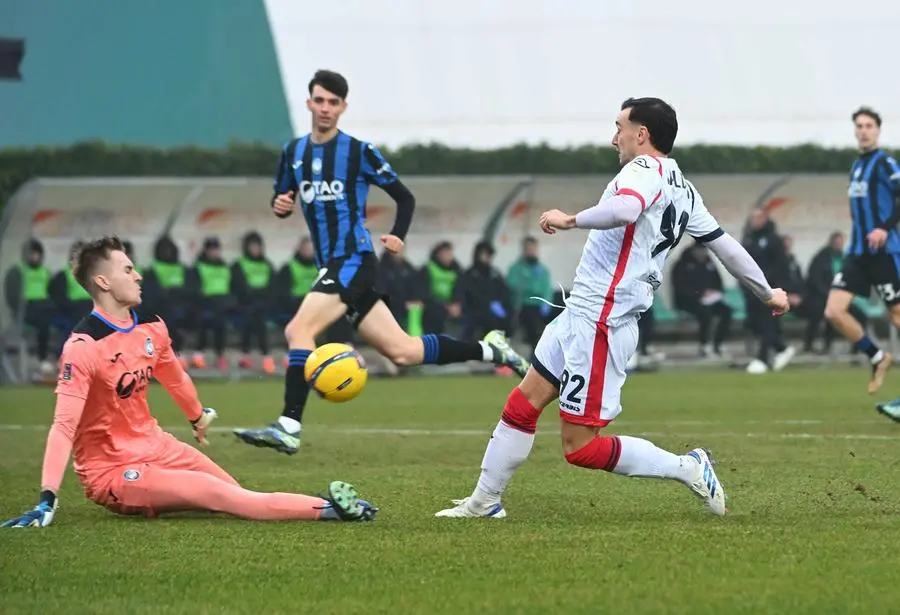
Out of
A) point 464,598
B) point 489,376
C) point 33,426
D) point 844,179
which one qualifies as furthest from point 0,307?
point 464,598

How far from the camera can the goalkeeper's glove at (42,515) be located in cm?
678

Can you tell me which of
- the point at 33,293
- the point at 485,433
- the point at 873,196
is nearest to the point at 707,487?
the point at 485,433

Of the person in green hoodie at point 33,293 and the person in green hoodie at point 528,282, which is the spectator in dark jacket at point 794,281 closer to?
the person in green hoodie at point 528,282

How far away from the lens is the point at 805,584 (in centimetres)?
543

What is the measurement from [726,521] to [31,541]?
291 centimetres

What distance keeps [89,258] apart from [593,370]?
7.48ft

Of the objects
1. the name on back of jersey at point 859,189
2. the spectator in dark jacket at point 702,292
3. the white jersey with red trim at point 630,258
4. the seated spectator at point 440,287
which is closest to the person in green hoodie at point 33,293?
the seated spectator at point 440,287

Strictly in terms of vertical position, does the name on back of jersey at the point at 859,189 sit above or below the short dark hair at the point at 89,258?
above

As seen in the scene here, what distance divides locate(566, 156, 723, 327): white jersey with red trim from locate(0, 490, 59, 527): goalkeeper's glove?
7.72ft

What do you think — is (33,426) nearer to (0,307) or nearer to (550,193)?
(0,307)

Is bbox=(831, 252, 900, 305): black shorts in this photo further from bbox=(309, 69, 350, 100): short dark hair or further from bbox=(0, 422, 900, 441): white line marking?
bbox=(309, 69, 350, 100): short dark hair

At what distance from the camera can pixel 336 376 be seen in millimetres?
9211

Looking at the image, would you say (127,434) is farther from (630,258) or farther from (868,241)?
(868,241)

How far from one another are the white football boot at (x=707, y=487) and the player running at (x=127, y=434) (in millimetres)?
1421
